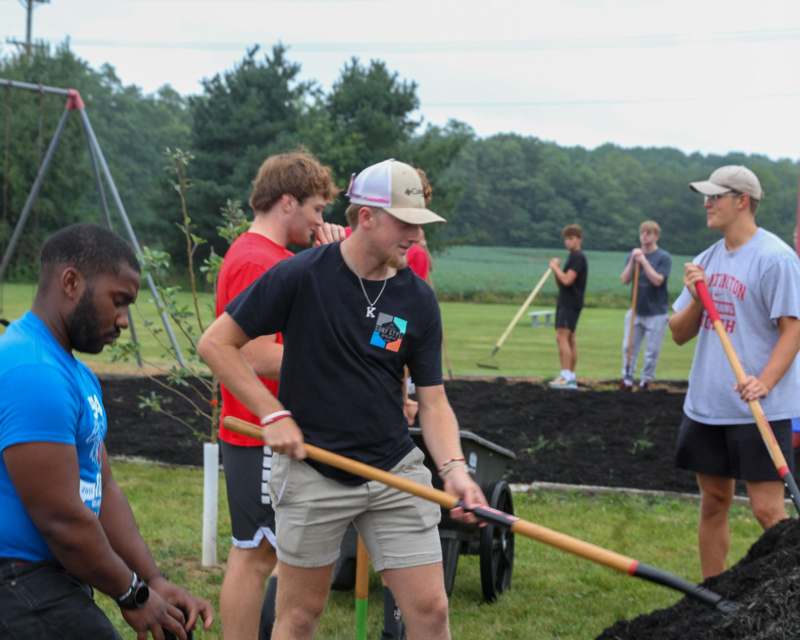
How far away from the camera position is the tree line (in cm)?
3875

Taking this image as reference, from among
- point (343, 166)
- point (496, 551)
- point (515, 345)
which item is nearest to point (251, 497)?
point (496, 551)

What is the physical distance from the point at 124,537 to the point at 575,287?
39.5 feet

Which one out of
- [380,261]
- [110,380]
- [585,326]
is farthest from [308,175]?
[585,326]

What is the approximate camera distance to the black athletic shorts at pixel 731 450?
5426 millimetres

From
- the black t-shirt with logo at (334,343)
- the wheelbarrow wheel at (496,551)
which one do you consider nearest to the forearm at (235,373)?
the black t-shirt with logo at (334,343)

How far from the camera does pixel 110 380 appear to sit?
1335 cm

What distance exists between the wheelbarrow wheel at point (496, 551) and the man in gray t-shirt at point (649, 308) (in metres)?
7.91

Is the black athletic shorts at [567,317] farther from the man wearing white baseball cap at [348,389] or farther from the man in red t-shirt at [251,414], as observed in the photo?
the man wearing white baseball cap at [348,389]

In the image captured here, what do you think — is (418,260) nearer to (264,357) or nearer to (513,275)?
(264,357)

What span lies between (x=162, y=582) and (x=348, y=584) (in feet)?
10.5

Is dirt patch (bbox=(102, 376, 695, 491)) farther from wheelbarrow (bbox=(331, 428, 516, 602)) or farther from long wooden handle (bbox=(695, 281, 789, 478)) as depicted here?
long wooden handle (bbox=(695, 281, 789, 478))

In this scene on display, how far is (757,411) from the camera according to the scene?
525cm

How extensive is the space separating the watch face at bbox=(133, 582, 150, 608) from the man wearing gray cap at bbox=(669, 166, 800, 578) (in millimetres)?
3433

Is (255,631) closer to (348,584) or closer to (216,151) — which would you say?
(348,584)
